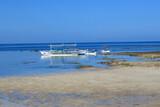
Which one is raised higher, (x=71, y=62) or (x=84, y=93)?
(x=84, y=93)

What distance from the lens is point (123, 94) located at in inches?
854

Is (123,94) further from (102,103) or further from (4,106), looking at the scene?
(4,106)

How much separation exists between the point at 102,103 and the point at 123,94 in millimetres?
3071

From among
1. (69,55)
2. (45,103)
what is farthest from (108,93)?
(69,55)

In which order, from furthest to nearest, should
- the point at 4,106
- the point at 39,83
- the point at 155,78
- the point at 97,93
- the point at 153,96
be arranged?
the point at 155,78 → the point at 39,83 → the point at 97,93 → the point at 153,96 → the point at 4,106

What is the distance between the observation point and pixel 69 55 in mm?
72688

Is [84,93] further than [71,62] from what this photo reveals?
No

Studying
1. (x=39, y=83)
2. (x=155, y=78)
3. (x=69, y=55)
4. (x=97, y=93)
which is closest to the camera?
(x=97, y=93)

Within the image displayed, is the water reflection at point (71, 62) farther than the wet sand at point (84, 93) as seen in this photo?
Yes

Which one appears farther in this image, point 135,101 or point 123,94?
point 123,94

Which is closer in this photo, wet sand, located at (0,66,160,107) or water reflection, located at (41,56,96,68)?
wet sand, located at (0,66,160,107)

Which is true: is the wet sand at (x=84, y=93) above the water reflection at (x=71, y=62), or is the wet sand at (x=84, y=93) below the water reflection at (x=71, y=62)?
above

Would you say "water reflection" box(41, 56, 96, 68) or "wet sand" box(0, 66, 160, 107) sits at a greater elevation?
"wet sand" box(0, 66, 160, 107)

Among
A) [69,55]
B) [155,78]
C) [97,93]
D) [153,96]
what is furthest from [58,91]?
[69,55]
